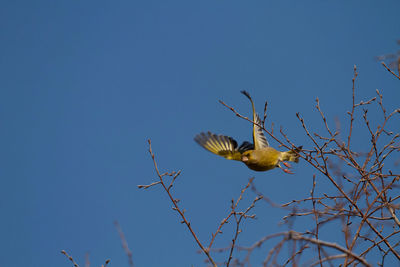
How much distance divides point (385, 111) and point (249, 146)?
6.76 ft

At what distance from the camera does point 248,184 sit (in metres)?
3.32

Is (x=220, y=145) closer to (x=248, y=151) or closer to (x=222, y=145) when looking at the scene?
(x=222, y=145)

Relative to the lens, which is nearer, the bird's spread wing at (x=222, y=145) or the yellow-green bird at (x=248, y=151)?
the yellow-green bird at (x=248, y=151)

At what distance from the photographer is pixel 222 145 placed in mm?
5559

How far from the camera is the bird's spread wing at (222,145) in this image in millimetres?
5480

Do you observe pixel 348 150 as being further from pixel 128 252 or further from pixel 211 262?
pixel 128 252

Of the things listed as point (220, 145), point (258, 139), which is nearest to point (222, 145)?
point (220, 145)

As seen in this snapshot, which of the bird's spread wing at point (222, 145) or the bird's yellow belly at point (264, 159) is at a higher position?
the bird's spread wing at point (222, 145)

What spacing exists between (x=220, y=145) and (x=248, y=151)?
15.1 inches

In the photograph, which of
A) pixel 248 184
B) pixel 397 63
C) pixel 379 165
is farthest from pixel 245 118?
pixel 397 63

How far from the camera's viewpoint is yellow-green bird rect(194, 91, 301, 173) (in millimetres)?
5297

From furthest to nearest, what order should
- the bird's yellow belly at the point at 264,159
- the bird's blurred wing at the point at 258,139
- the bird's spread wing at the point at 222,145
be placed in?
the bird's blurred wing at the point at 258,139
the bird's spread wing at the point at 222,145
the bird's yellow belly at the point at 264,159

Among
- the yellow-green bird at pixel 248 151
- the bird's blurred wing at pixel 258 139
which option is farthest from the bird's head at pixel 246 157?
the bird's blurred wing at pixel 258 139

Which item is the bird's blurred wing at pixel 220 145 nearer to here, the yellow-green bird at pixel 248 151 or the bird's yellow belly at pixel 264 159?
the yellow-green bird at pixel 248 151
